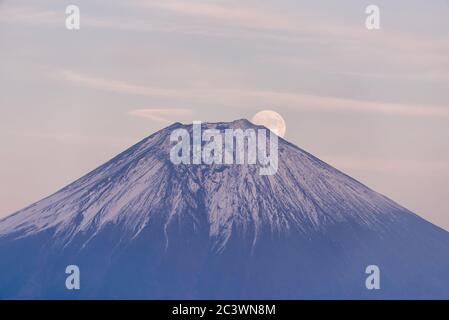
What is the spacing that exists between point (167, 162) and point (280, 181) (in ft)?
21.3

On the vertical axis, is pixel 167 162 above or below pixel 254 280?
above

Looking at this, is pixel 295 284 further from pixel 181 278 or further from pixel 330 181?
pixel 330 181

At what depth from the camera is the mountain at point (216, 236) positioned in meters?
58.2

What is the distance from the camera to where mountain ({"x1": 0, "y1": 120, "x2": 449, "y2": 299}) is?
191 ft

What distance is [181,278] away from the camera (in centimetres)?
5869

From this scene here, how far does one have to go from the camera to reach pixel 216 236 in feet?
209
